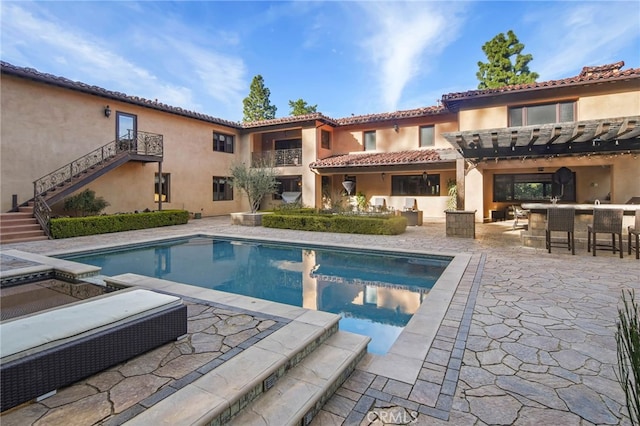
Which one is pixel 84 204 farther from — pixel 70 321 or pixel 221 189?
pixel 70 321

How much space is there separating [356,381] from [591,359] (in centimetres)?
243

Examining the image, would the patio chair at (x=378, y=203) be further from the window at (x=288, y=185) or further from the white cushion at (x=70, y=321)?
the white cushion at (x=70, y=321)

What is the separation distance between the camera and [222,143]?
21.5m

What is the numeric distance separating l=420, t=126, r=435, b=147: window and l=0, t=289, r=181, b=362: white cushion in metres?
17.2

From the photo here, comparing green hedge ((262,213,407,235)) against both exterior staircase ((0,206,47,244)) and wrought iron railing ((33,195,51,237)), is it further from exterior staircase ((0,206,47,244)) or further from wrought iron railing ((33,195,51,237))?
exterior staircase ((0,206,47,244))

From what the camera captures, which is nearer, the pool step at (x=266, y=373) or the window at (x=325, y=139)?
the pool step at (x=266, y=373)

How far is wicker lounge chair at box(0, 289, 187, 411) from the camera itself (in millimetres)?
2453

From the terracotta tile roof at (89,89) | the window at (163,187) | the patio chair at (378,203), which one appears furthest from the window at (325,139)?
the window at (163,187)

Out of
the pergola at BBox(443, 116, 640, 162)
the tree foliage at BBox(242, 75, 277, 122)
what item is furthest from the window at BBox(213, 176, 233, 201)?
the tree foliage at BBox(242, 75, 277, 122)

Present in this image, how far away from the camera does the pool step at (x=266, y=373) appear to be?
7.56 feet

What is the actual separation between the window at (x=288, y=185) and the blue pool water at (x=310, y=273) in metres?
10.5

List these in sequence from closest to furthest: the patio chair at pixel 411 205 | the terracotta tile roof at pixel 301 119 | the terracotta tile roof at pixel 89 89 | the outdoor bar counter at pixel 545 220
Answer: the outdoor bar counter at pixel 545 220 < the terracotta tile roof at pixel 89 89 < the patio chair at pixel 411 205 < the terracotta tile roof at pixel 301 119

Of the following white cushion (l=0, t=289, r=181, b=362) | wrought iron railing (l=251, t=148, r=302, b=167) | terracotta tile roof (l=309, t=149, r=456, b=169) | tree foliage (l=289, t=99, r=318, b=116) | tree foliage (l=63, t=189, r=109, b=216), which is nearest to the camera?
white cushion (l=0, t=289, r=181, b=362)

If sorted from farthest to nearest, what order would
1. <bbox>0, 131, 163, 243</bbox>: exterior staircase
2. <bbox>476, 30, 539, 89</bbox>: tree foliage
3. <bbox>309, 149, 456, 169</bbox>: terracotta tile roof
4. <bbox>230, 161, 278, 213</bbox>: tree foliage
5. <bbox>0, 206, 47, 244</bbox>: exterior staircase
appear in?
<bbox>476, 30, 539, 89</bbox>: tree foliage → <bbox>230, 161, 278, 213</bbox>: tree foliage → <bbox>309, 149, 456, 169</bbox>: terracotta tile roof → <bbox>0, 131, 163, 243</bbox>: exterior staircase → <bbox>0, 206, 47, 244</bbox>: exterior staircase
